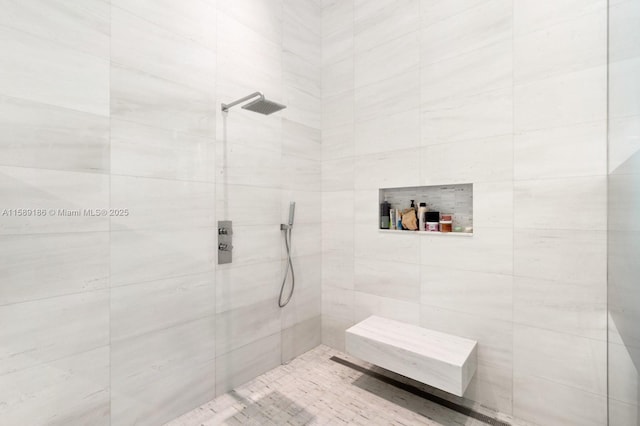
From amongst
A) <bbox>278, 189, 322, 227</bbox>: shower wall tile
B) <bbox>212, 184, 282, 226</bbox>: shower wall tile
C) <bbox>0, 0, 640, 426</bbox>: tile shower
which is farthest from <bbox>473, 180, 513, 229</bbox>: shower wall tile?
<bbox>212, 184, 282, 226</bbox>: shower wall tile

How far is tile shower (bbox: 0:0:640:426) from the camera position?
1.25 meters

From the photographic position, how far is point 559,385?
1558 mm

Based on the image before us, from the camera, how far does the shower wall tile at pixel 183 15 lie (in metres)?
1.53

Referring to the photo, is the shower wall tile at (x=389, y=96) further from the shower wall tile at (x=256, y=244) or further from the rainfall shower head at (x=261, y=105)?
the shower wall tile at (x=256, y=244)

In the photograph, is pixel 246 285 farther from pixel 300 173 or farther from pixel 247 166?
pixel 300 173

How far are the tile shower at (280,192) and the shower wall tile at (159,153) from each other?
0.4 inches

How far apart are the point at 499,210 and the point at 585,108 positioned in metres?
0.62

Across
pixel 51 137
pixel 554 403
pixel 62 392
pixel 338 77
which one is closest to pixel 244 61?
pixel 338 77

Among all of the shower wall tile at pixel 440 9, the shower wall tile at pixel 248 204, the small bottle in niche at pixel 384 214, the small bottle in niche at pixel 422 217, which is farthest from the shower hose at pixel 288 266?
the shower wall tile at pixel 440 9

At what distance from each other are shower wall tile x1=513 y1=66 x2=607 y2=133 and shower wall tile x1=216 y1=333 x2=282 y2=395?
206 centimetres

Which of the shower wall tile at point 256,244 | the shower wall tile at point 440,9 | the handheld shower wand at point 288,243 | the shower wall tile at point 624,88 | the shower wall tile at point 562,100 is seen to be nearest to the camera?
the shower wall tile at point 624,88

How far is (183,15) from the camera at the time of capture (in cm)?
168

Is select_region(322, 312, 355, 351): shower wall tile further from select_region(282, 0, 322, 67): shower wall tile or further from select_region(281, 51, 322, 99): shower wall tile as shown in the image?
select_region(282, 0, 322, 67): shower wall tile

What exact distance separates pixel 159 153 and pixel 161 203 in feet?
0.87
